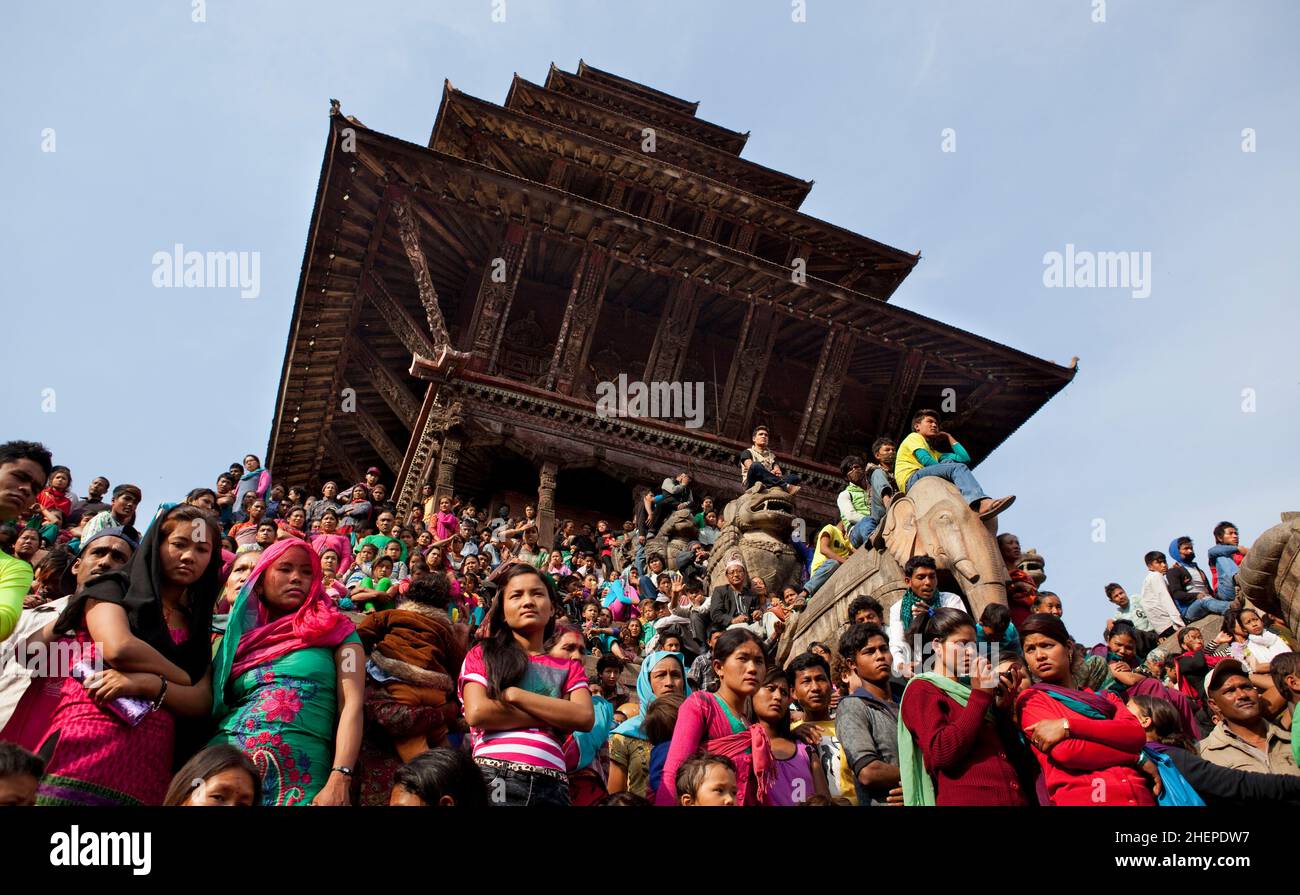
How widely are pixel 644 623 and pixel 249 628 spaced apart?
7.61m

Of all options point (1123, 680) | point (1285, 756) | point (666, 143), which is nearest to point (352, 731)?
point (1285, 756)

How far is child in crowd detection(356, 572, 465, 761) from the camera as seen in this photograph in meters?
3.72

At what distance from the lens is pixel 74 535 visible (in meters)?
9.19

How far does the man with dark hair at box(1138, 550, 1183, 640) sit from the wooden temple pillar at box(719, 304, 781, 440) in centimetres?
1068

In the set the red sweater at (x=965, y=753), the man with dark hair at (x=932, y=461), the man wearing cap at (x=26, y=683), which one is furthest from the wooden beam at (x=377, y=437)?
the red sweater at (x=965, y=753)

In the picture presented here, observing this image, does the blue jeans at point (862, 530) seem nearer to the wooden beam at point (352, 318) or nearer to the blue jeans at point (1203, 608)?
the blue jeans at point (1203, 608)

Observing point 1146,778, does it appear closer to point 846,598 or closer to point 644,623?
point 846,598

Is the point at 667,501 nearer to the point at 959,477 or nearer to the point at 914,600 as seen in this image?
the point at 959,477

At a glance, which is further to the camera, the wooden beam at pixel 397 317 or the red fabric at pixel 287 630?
the wooden beam at pixel 397 317

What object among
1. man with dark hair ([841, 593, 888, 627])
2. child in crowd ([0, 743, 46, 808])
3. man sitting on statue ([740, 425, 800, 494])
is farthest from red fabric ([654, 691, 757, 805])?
man sitting on statue ([740, 425, 800, 494])

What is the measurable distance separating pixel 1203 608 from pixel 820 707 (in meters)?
8.00

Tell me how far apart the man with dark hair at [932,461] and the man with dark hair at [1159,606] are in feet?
10.1

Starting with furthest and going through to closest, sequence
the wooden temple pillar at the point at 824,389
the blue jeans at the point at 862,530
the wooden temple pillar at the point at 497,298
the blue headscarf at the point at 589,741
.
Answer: the wooden temple pillar at the point at 824,389, the wooden temple pillar at the point at 497,298, the blue jeans at the point at 862,530, the blue headscarf at the point at 589,741

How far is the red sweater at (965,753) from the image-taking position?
3.51m
